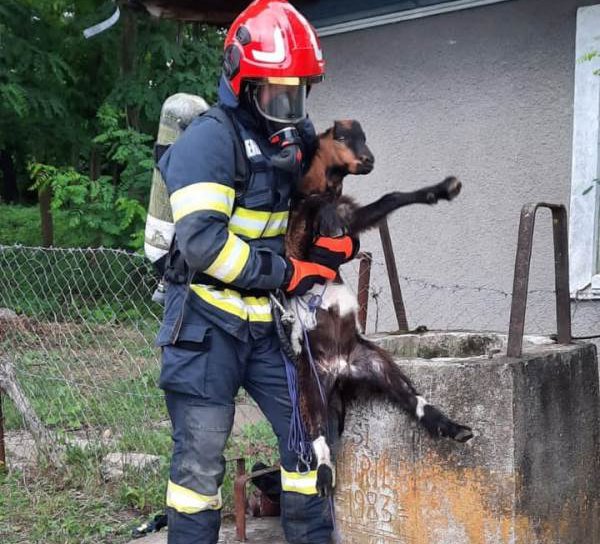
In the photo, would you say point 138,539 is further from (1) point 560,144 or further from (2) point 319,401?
(1) point 560,144

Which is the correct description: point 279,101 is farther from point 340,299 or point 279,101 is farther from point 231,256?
point 340,299

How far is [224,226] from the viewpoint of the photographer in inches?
→ 107

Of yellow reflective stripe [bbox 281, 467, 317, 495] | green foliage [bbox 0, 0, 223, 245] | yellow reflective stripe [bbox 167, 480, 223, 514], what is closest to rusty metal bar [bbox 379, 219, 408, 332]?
yellow reflective stripe [bbox 281, 467, 317, 495]

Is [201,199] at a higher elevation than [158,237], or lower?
higher

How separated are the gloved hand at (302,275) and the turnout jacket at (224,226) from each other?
42mm

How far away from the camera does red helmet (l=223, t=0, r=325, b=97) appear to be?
9.16 ft

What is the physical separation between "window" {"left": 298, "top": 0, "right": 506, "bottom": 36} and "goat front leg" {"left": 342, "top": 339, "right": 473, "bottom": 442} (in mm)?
3084

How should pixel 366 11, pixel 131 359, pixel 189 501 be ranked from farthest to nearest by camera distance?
1. pixel 131 359
2. pixel 366 11
3. pixel 189 501

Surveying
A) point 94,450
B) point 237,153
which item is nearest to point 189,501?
point 237,153

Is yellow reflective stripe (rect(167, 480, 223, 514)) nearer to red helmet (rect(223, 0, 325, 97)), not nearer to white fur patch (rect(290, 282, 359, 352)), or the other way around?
white fur patch (rect(290, 282, 359, 352))

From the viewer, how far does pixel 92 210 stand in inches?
Result: 383

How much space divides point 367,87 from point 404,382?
3.39 metres

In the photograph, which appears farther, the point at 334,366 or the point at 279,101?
the point at 334,366

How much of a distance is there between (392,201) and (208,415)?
1.00 meters
